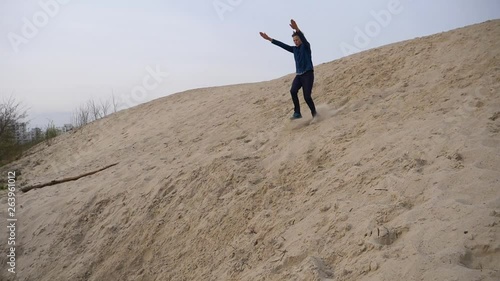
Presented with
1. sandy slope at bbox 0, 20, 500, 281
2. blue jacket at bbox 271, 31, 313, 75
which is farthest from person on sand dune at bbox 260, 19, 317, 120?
sandy slope at bbox 0, 20, 500, 281

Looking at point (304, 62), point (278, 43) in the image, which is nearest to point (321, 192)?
point (304, 62)

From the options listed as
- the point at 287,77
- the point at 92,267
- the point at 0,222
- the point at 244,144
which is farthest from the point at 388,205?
the point at 287,77

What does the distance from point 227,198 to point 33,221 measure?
10.2 feet

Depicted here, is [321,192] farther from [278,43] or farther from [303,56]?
[278,43]

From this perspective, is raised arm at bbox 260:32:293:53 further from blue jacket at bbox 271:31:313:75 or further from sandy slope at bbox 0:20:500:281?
sandy slope at bbox 0:20:500:281

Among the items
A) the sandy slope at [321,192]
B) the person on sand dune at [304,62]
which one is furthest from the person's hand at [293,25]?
the sandy slope at [321,192]

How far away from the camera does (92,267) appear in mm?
4375

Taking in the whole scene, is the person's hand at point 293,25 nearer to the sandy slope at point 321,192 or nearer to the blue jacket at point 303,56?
the blue jacket at point 303,56

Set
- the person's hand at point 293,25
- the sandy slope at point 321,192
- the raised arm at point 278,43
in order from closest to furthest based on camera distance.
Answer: the sandy slope at point 321,192 < the person's hand at point 293,25 < the raised arm at point 278,43

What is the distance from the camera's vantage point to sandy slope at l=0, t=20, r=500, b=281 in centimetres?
270

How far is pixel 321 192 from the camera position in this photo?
3758 mm

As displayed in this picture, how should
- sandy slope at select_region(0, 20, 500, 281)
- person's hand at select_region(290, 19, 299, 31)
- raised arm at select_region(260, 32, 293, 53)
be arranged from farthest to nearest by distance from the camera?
raised arm at select_region(260, 32, 293, 53)
person's hand at select_region(290, 19, 299, 31)
sandy slope at select_region(0, 20, 500, 281)

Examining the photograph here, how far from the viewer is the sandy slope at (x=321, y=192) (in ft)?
8.87

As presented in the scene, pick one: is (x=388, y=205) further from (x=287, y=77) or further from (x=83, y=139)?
(x=83, y=139)
